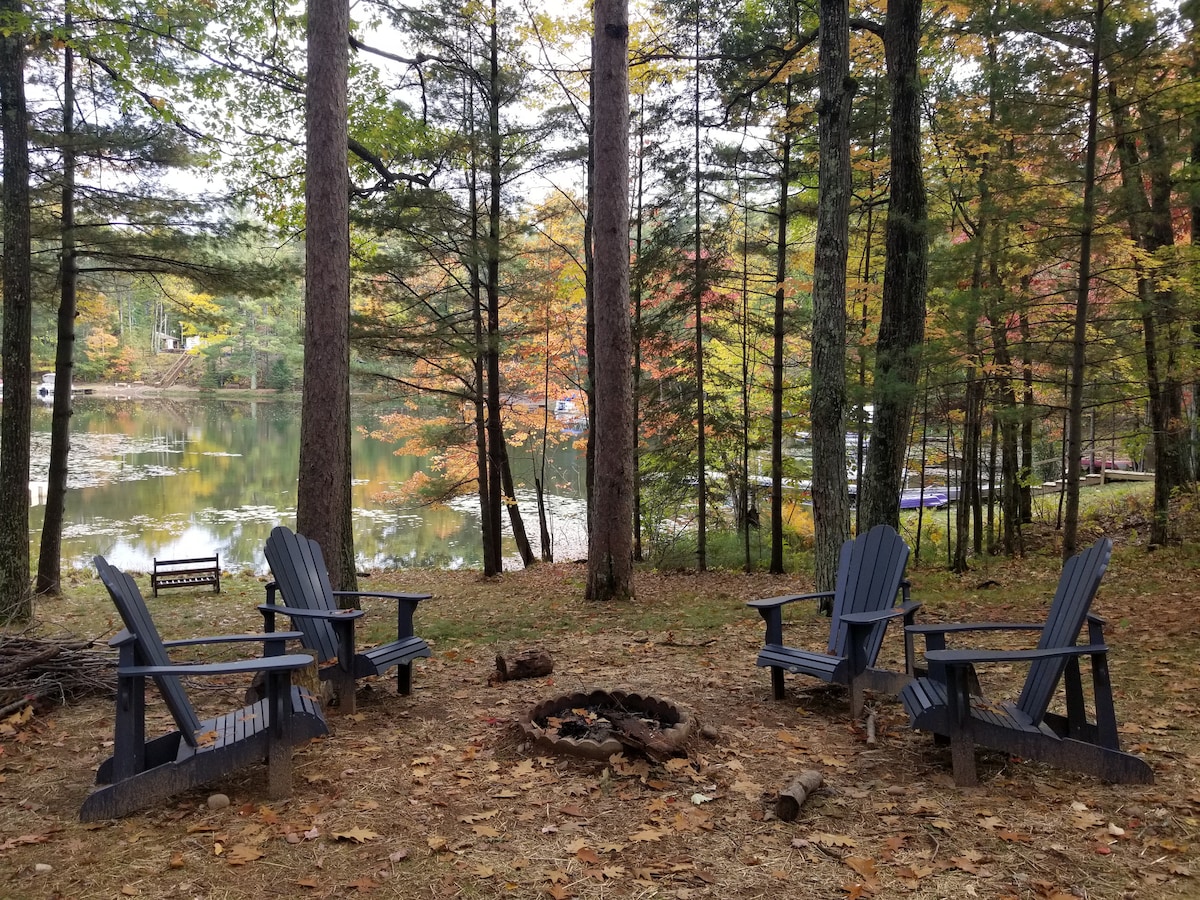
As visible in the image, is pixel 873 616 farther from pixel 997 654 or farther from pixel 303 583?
pixel 303 583

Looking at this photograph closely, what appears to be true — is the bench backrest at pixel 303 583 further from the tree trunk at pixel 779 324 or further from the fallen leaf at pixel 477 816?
the tree trunk at pixel 779 324

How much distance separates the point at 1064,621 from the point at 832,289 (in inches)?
171

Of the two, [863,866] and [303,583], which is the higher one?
[303,583]

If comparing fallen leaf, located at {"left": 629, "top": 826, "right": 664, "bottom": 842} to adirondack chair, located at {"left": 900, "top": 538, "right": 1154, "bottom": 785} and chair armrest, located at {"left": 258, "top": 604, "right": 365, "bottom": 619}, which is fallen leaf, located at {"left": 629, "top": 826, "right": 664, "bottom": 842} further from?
chair armrest, located at {"left": 258, "top": 604, "right": 365, "bottom": 619}

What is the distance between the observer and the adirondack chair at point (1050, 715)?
292 cm

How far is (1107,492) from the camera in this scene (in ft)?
58.9

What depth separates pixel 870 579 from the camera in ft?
14.8

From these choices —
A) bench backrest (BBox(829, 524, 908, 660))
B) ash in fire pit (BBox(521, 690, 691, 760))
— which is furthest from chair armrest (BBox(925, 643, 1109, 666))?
ash in fire pit (BBox(521, 690, 691, 760))

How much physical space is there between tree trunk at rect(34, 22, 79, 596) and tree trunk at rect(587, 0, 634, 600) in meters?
6.16

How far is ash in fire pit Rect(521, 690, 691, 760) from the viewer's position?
130 inches

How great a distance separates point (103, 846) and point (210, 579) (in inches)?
350

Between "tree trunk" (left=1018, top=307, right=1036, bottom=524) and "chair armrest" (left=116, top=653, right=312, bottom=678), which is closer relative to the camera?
"chair armrest" (left=116, top=653, right=312, bottom=678)

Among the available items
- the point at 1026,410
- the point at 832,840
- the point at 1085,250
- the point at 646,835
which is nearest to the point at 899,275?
the point at 1085,250

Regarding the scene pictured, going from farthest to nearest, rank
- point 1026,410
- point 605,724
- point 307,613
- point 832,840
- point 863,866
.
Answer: point 1026,410, point 307,613, point 605,724, point 832,840, point 863,866
